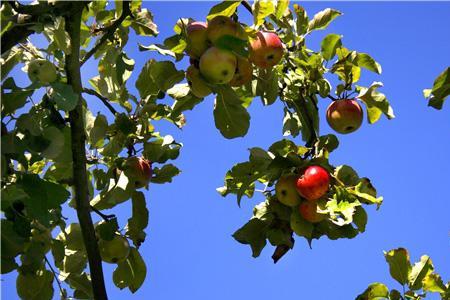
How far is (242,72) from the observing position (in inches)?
105

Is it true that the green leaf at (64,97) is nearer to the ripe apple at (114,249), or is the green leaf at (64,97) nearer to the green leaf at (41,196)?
the green leaf at (41,196)

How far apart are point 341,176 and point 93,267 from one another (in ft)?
3.26

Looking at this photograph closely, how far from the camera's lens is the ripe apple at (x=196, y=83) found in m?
2.64

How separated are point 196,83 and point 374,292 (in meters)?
1.10

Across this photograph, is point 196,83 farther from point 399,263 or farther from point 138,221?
point 399,263

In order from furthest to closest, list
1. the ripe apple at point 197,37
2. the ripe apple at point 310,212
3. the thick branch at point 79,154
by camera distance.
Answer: the ripe apple at point 310,212 → the ripe apple at point 197,37 → the thick branch at point 79,154

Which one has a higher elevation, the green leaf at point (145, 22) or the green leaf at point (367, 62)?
the green leaf at point (145, 22)

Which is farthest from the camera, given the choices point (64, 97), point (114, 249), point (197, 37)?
point (114, 249)

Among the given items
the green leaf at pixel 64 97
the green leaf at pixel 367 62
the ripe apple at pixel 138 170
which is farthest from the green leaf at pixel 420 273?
the green leaf at pixel 64 97

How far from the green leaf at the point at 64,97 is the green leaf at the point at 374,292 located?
140cm

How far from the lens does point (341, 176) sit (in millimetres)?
2744

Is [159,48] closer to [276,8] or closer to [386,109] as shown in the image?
[276,8]

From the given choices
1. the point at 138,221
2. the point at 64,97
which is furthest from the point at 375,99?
the point at 64,97

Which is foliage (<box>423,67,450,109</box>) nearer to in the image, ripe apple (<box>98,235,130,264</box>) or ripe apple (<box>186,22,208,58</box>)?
ripe apple (<box>186,22,208,58</box>)
